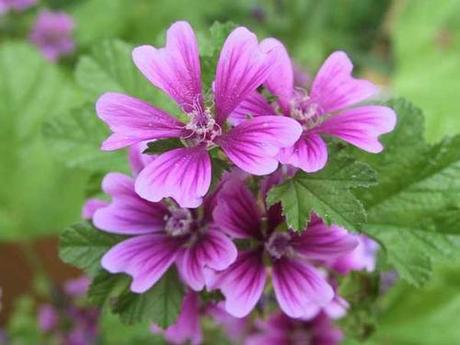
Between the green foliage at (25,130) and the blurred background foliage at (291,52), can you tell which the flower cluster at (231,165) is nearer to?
the blurred background foliage at (291,52)

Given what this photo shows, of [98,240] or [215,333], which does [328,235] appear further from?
[215,333]

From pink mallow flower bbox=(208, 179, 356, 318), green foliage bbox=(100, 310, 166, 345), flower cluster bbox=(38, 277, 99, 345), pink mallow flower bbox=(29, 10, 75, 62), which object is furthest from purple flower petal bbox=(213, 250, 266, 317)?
pink mallow flower bbox=(29, 10, 75, 62)

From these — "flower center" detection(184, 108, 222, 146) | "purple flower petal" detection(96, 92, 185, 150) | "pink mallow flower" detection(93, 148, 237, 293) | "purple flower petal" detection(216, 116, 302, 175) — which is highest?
"purple flower petal" detection(216, 116, 302, 175)

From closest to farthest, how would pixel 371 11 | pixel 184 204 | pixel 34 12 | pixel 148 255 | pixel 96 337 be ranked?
pixel 184 204 < pixel 148 255 < pixel 96 337 < pixel 34 12 < pixel 371 11

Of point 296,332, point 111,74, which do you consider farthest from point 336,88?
point 296,332

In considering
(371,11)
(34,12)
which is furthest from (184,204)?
(371,11)

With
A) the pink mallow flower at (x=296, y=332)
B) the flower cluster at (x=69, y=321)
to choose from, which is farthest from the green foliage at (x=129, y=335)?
the pink mallow flower at (x=296, y=332)

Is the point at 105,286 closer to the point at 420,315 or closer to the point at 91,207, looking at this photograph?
the point at 91,207

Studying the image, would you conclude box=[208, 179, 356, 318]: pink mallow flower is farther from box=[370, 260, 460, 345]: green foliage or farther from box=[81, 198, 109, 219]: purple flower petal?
box=[370, 260, 460, 345]: green foliage
